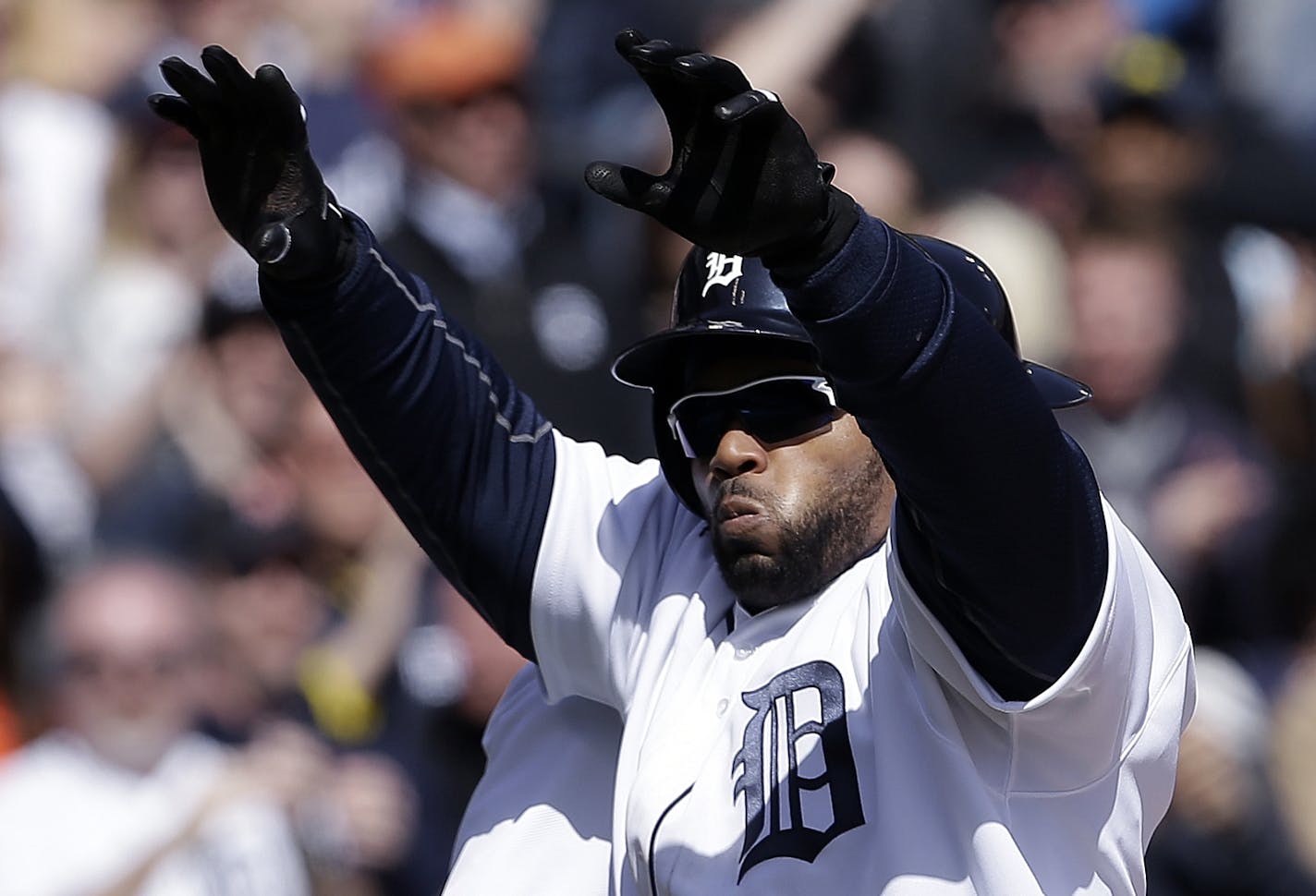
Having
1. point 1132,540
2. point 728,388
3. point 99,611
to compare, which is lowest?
point 99,611

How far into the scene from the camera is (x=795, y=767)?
226 cm

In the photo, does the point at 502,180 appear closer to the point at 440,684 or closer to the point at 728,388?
the point at 440,684

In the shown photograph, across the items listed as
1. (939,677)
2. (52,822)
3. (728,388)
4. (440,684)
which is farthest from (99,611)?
(939,677)

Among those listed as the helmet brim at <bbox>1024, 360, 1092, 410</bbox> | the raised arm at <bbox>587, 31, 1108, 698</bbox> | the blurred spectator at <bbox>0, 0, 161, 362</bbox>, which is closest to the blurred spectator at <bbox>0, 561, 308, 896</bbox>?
the blurred spectator at <bbox>0, 0, 161, 362</bbox>

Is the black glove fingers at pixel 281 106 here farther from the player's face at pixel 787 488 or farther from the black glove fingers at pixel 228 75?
the player's face at pixel 787 488

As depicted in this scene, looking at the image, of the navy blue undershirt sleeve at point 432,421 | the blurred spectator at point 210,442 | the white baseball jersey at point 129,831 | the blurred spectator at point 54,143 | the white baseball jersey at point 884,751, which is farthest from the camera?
the blurred spectator at point 54,143

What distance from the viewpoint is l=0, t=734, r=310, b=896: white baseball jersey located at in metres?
4.00

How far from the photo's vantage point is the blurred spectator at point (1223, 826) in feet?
13.1

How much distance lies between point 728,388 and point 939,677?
1.59 ft

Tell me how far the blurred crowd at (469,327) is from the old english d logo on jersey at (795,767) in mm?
1979

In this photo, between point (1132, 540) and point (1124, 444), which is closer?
point (1132, 540)

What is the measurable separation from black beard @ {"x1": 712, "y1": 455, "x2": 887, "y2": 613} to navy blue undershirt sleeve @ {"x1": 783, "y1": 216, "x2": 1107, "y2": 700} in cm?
40

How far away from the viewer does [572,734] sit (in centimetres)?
272

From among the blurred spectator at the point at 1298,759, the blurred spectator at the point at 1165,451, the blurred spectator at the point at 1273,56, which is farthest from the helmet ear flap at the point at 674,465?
the blurred spectator at the point at 1273,56
